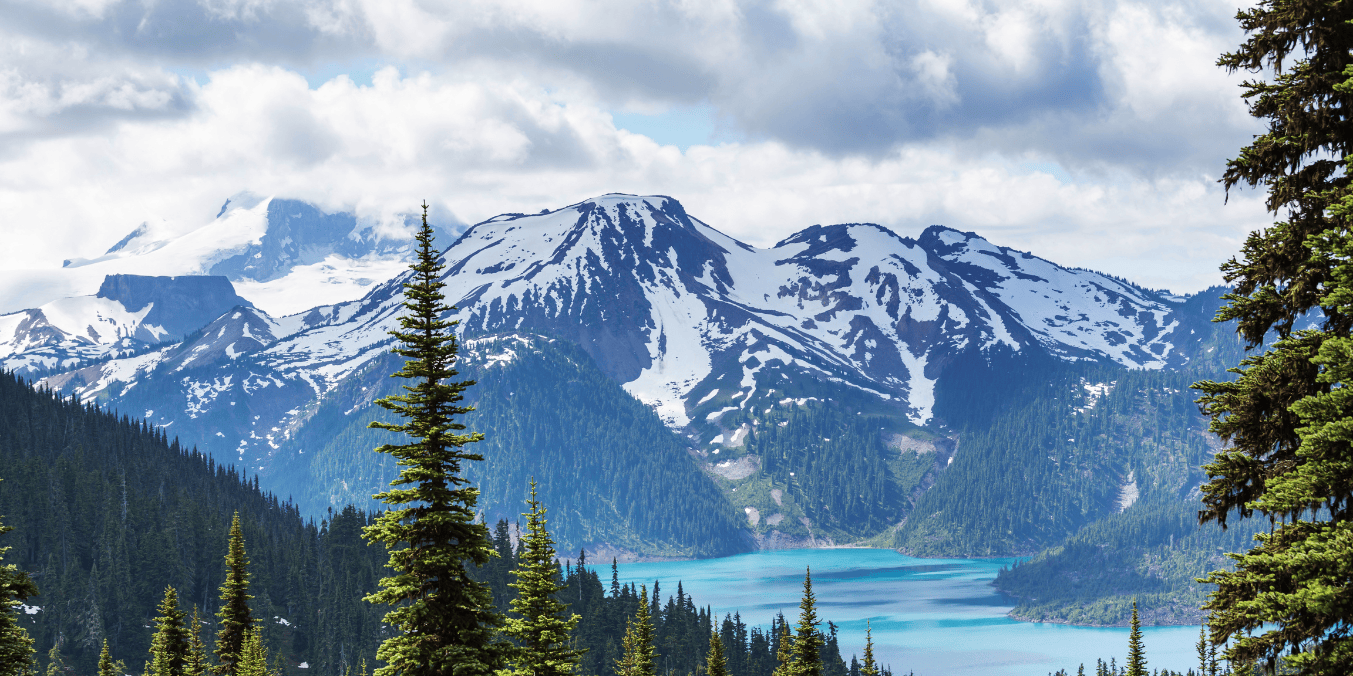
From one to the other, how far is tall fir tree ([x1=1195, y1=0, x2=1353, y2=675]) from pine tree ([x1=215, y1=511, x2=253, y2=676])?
4657 cm

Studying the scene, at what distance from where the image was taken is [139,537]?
644ft

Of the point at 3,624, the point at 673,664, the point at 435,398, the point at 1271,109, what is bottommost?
the point at 673,664

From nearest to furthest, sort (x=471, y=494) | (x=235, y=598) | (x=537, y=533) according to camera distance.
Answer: (x=471, y=494) < (x=537, y=533) < (x=235, y=598)

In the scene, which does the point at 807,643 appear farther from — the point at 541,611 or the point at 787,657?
the point at 541,611

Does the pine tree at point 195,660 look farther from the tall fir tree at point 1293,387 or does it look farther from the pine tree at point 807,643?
the tall fir tree at point 1293,387

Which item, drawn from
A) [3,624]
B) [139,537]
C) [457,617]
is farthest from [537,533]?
[139,537]

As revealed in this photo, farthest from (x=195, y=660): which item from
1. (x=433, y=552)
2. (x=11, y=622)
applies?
(x=433, y=552)

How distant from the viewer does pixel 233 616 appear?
53.2 meters

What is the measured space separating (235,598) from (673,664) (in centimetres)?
15185

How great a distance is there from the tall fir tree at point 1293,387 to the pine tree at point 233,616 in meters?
46.6

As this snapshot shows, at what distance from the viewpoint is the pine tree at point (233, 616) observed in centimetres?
5306

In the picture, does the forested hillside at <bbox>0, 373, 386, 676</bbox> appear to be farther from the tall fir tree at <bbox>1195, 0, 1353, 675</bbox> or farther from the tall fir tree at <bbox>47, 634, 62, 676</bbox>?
the tall fir tree at <bbox>1195, 0, 1353, 675</bbox>

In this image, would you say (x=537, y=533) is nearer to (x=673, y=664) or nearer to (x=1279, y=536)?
(x=1279, y=536)

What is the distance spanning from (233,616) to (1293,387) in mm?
48924
